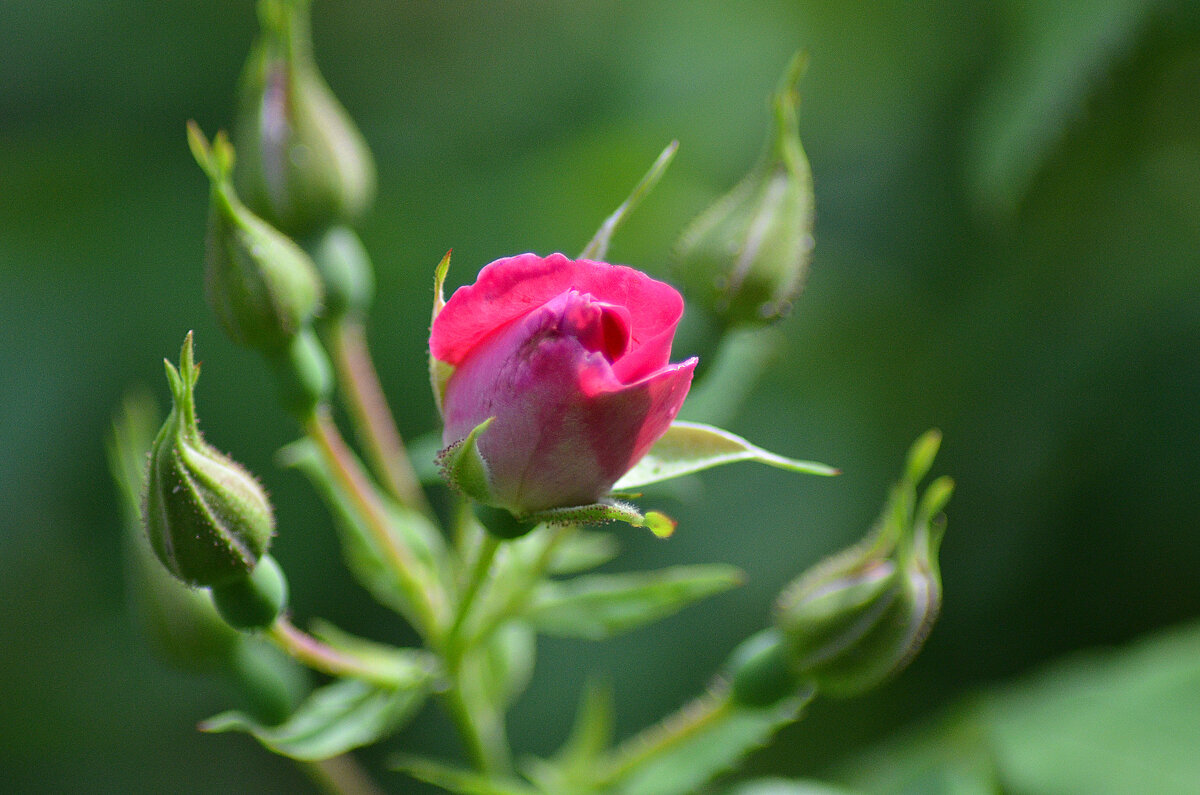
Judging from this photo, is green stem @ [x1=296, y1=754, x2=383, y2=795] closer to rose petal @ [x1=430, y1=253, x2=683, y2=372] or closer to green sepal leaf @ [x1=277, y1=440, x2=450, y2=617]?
→ green sepal leaf @ [x1=277, y1=440, x2=450, y2=617]

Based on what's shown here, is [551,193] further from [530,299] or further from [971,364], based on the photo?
[530,299]

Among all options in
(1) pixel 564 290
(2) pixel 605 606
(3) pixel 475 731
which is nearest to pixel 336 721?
(3) pixel 475 731

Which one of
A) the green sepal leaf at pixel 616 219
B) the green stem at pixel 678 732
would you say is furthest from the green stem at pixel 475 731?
the green sepal leaf at pixel 616 219

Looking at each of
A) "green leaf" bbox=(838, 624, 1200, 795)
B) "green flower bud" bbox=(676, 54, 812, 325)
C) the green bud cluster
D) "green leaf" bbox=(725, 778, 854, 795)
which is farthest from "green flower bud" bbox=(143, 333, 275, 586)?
"green leaf" bbox=(838, 624, 1200, 795)

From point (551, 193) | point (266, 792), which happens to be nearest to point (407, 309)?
point (551, 193)

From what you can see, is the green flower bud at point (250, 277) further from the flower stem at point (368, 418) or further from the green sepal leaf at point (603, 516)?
the green sepal leaf at point (603, 516)

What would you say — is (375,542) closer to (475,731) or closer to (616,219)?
(475,731)
